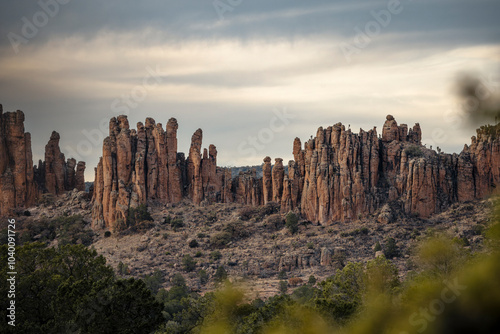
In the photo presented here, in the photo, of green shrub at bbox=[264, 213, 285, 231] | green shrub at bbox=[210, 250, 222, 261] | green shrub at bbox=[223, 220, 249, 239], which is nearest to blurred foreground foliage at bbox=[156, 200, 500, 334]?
green shrub at bbox=[210, 250, 222, 261]

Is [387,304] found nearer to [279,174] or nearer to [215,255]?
[215,255]

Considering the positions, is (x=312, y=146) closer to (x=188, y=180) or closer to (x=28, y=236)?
(x=188, y=180)

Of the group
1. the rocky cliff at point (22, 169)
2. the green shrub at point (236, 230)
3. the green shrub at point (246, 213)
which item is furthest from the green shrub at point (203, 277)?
the rocky cliff at point (22, 169)

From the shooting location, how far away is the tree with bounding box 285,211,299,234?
11619 cm

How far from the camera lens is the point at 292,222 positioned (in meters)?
118

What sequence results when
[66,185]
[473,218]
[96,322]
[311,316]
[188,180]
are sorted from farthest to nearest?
[66,185]
[188,180]
[473,218]
[96,322]
[311,316]

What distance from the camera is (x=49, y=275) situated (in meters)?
61.2

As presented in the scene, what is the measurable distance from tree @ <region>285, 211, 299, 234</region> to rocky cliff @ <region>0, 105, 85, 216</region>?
61.1 m

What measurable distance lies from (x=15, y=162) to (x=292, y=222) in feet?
224

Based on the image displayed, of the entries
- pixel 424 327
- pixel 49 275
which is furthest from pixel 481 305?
pixel 49 275

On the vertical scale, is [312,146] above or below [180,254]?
above

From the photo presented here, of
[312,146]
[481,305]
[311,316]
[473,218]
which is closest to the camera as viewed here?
[481,305]

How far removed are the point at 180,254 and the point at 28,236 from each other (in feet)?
114

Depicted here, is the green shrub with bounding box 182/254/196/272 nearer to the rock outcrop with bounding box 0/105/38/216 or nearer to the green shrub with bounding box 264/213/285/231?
the green shrub with bounding box 264/213/285/231
